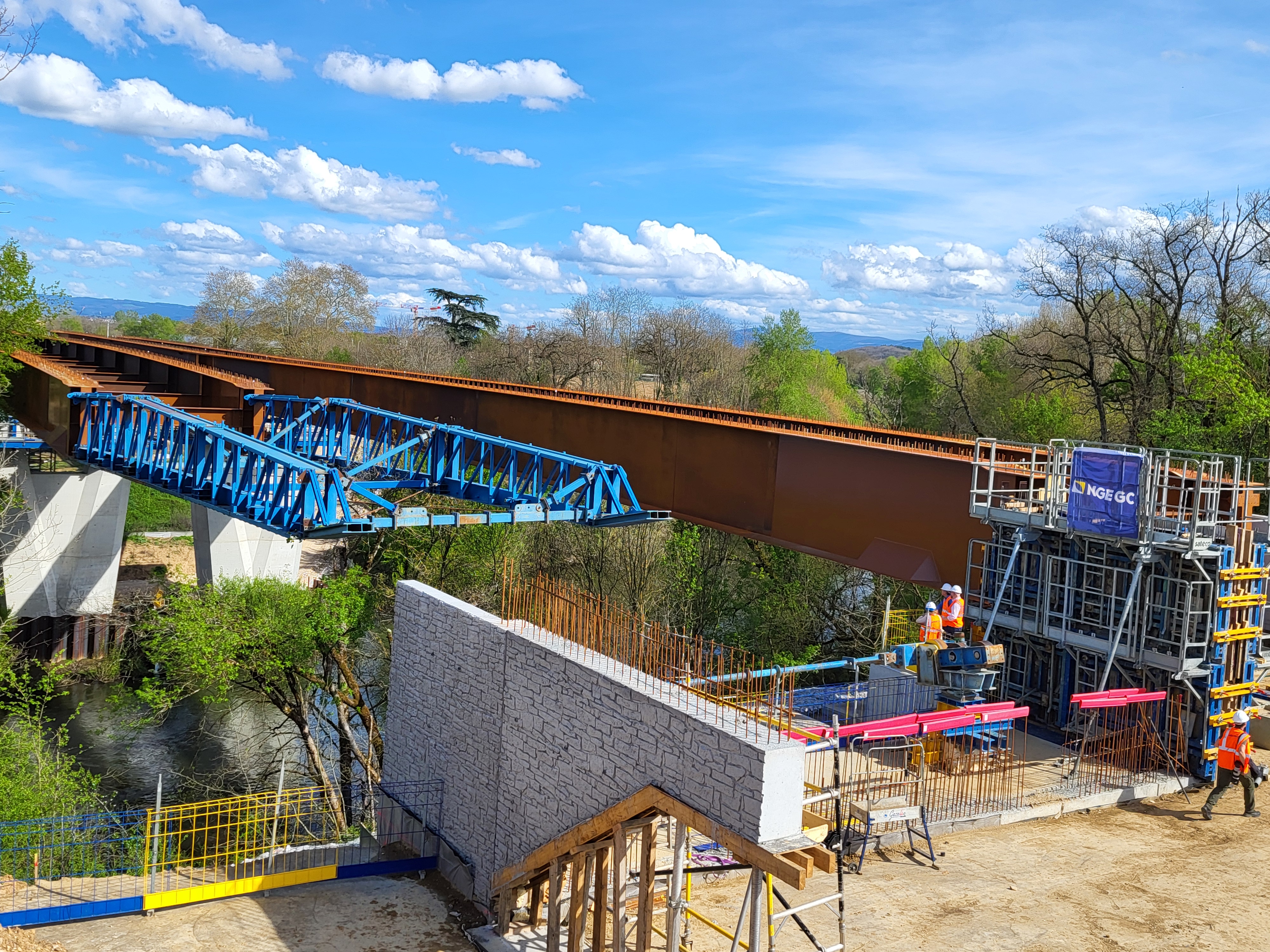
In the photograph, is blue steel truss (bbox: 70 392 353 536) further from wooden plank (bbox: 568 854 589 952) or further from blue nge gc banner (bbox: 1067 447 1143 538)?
blue nge gc banner (bbox: 1067 447 1143 538)

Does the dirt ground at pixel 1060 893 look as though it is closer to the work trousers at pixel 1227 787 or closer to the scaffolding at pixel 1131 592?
the work trousers at pixel 1227 787

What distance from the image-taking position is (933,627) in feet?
47.6

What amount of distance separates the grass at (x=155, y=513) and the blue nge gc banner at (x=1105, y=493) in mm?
44485

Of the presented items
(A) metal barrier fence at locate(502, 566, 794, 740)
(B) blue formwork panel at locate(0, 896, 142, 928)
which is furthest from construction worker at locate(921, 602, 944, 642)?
(B) blue formwork panel at locate(0, 896, 142, 928)

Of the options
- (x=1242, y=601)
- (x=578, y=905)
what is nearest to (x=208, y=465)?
(x=578, y=905)

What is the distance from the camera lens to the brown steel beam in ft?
53.4

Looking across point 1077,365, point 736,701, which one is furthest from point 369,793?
point 1077,365

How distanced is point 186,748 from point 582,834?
17.3 metres

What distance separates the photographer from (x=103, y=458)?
65.8 ft

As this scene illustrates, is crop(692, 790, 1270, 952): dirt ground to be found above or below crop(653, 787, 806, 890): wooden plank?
below

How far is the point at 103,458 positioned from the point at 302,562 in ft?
74.7

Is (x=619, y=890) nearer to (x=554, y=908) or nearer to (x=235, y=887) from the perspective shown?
(x=554, y=908)

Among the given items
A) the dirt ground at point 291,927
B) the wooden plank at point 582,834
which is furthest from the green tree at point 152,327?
the wooden plank at point 582,834

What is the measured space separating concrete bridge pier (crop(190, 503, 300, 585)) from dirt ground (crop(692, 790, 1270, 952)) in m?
20.7
